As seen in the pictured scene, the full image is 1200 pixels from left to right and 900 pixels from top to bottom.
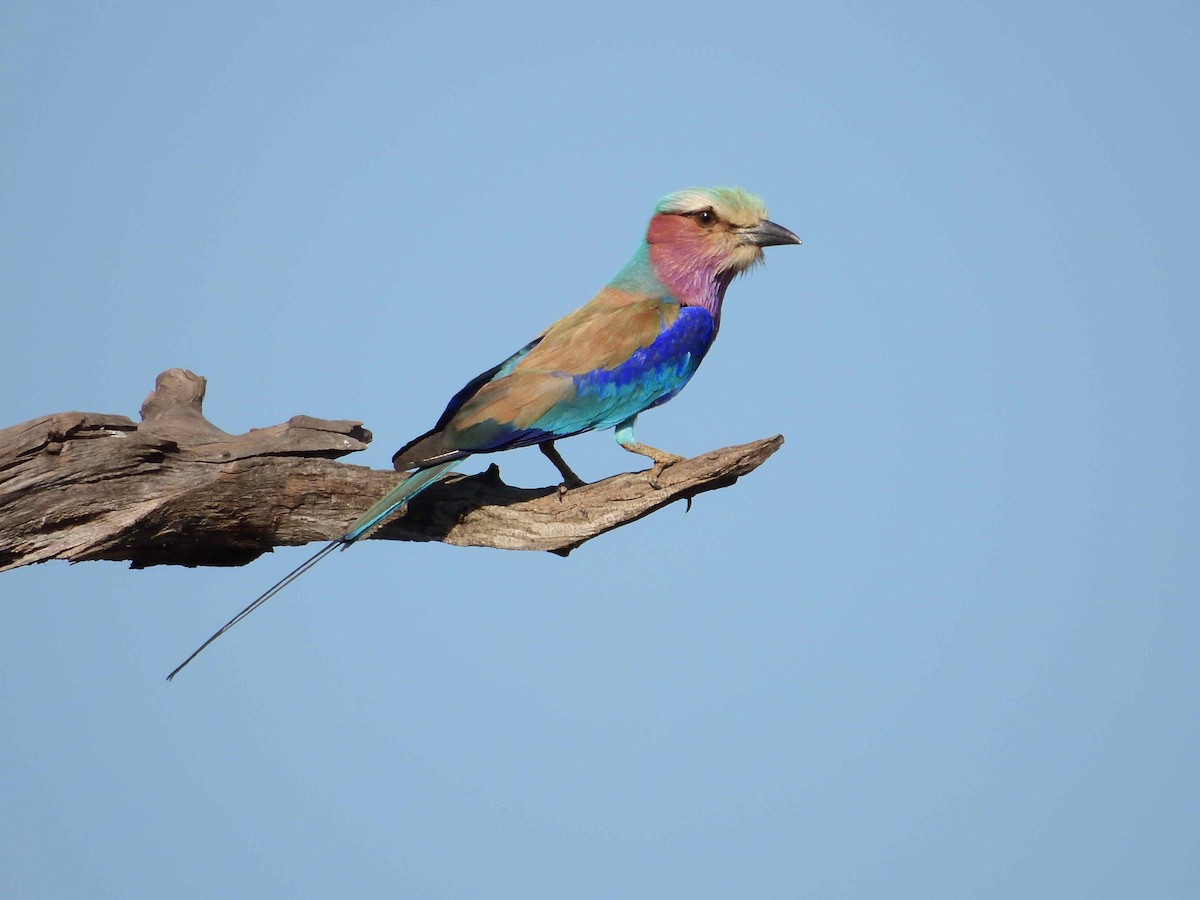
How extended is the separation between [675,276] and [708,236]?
0.32m

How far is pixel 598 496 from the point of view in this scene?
606 centimetres

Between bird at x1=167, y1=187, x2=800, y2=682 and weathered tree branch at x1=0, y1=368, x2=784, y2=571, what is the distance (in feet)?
0.69

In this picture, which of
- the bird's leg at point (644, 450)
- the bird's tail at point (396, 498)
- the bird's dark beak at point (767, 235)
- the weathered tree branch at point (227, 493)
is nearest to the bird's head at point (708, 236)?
the bird's dark beak at point (767, 235)

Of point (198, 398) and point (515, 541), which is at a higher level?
point (198, 398)

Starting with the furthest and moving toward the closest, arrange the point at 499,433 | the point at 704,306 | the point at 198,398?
the point at 704,306
the point at 198,398
the point at 499,433

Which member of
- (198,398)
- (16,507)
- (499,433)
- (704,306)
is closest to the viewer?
(16,507)

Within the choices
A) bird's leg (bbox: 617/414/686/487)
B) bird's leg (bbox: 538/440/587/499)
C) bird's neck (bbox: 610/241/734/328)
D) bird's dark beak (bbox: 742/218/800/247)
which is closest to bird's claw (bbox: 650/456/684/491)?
bird's leg (bbox: 617/414/686/487)

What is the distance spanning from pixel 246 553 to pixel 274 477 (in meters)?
0.49

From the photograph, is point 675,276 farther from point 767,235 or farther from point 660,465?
point 660,465

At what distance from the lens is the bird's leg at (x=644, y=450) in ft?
19.4

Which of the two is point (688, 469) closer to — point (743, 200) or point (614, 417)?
point (614, 417)

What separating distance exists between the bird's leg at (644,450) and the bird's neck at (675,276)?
80 cm

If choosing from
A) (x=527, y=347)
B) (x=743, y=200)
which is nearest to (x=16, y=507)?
(x=527, y=347)

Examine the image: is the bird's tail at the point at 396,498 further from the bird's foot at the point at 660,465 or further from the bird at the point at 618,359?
the bird's foot at the point at 660,465
